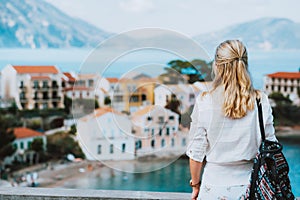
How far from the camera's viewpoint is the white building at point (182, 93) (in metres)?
1.92

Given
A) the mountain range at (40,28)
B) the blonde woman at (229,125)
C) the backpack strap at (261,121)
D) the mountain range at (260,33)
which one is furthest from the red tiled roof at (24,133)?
the backpack strap at (261,121)

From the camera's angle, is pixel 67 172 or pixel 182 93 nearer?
pixel 182 93

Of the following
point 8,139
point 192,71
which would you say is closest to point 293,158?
point 192,71

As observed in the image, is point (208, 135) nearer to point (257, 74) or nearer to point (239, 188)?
point (239, 188)

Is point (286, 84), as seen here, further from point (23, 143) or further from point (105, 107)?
point (23, 143)

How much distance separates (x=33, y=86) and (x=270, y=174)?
352 cm

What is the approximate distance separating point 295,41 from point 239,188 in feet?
10.6

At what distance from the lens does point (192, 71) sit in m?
2.21

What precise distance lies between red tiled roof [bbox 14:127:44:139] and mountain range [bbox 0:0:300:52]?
0.79m

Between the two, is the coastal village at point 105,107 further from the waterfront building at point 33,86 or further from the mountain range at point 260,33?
the mountain range at point 260,33

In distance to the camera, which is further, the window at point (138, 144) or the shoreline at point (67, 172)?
the shoreline at point (67, 172)

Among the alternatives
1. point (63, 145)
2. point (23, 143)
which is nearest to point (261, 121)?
point (63, 145)

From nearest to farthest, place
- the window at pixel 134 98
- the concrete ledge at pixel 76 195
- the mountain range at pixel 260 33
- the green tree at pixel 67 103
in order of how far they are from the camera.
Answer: the concrete ledge at pixel 76 195, the window at pixel 134 98, the mountain range at pixel 260 33, the green tree at pixel 67 103

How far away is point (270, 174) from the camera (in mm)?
1037
